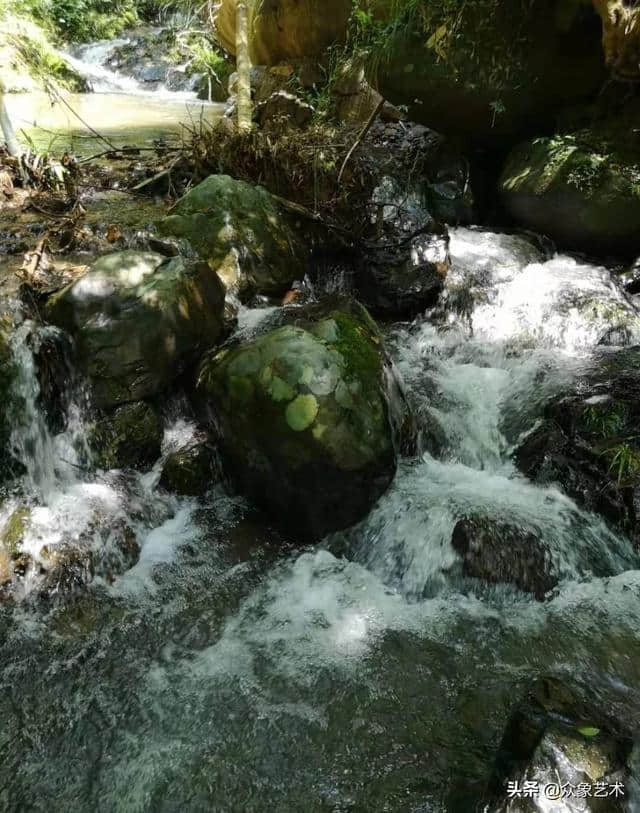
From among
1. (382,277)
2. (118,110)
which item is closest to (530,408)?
(382,277)

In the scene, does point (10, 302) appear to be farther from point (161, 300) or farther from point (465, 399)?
point (465, 399)

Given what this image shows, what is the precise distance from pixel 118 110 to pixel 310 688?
1695cm

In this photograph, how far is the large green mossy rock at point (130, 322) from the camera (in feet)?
14.0

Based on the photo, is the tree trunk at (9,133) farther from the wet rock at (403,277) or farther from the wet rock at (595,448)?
the wet rock at (595,448)

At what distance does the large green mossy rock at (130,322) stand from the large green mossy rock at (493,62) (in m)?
4.61

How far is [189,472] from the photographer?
4.27 metres

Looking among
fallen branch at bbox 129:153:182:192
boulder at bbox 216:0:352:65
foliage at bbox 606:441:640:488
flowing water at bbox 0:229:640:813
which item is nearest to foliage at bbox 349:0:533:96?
fallen branch at bbox 129:153:182:192

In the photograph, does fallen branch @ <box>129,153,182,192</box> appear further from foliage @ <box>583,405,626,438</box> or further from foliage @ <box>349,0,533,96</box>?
foliage @ <box>583,405,626,438</box>

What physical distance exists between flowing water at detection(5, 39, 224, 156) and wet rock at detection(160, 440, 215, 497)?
15.5 ft

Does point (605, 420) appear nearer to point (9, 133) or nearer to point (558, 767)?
point (558, 767)

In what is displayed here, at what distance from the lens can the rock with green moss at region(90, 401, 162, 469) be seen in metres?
4.27

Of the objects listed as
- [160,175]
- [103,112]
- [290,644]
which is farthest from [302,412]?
A: [103,112]

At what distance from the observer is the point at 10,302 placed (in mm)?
4406

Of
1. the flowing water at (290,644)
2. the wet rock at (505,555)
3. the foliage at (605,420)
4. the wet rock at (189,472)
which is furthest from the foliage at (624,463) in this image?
the wet rock at (189,472)
